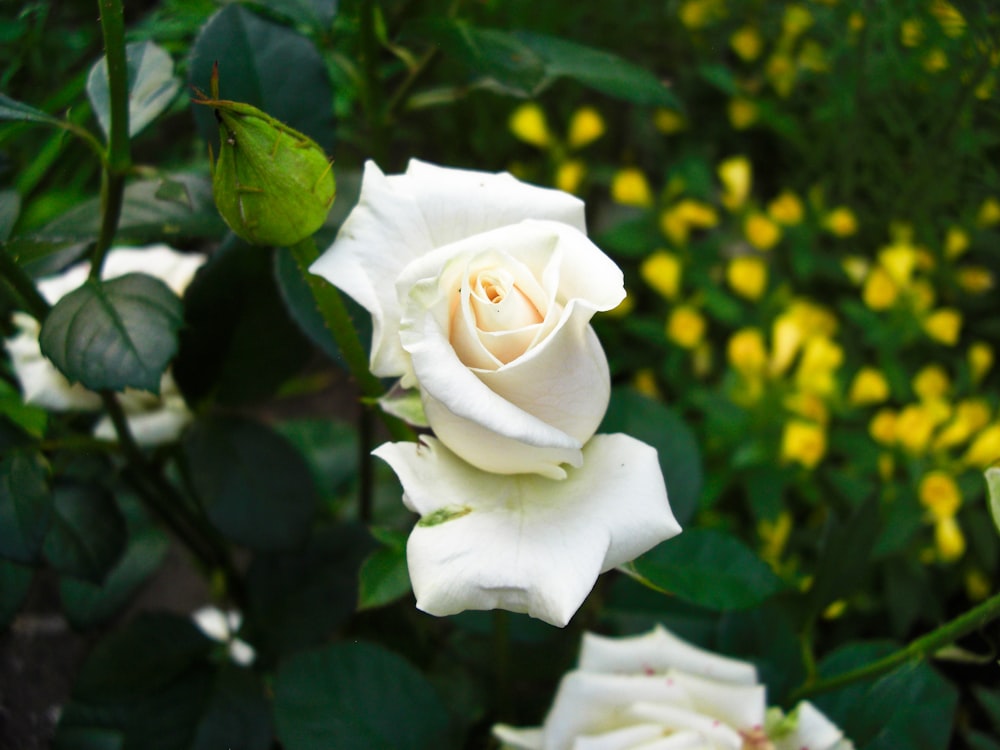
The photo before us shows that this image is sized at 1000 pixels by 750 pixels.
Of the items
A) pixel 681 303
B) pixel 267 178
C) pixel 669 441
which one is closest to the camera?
pixel 267 178

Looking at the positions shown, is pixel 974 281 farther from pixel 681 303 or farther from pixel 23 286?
pixel 23 286

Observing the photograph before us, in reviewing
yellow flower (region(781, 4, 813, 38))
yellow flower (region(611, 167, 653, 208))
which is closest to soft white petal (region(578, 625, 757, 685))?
yellow flower (region(611, 167, 653, 208))

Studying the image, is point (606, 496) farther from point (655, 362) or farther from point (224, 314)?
point (655, 362)

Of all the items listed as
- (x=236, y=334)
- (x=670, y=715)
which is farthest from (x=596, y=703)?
(x=236, y=334)

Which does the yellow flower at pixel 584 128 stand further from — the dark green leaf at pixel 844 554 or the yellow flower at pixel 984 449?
the dark green leaf at pixel 844 554

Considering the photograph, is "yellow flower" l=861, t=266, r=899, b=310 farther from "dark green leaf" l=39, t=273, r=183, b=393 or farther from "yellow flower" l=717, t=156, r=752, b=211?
"dark green leaf" l=39, t=273, r=183, b=393

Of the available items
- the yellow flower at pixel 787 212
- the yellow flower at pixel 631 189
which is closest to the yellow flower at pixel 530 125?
the yellow flower at pixel 631 189

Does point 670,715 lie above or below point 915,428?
above
